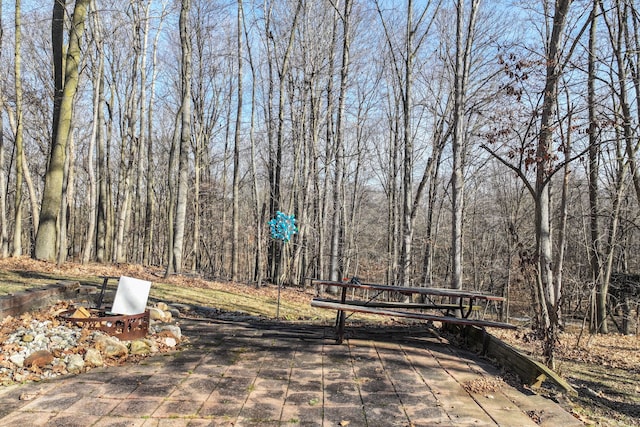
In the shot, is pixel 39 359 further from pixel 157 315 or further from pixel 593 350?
pixel 593 350

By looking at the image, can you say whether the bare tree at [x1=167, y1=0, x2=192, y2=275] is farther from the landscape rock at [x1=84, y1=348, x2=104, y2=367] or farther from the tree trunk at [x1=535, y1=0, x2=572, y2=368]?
the tree trunk at [x1=535, y1=0, x2=572, y2=368]

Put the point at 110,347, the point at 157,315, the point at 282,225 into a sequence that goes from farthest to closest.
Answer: the point at 282,225 < the point at 157,315 < the point at 110,347

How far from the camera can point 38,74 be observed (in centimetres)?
1847

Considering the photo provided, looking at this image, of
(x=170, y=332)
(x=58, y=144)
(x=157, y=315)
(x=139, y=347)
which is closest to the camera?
(x=139, y=347)

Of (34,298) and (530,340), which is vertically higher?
(34,298)

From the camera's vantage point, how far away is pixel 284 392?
138 inches

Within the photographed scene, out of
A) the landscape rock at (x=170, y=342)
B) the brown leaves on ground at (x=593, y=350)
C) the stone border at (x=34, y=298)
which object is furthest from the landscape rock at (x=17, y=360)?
the brown leaves on ground at (x=593, y=350)

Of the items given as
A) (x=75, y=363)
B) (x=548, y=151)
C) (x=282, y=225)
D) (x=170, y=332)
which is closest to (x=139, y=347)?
(x=170, y=332)

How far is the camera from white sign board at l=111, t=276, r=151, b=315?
4.73m

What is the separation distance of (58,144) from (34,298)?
7.08 metres

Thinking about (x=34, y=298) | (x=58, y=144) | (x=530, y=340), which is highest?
(x=58, y=144)

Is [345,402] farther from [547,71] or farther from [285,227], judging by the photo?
[285,227]

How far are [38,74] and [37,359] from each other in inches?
736

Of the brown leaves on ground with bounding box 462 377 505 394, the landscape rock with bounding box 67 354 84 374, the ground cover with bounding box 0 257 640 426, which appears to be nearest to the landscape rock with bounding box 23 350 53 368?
the landscape rock with bounding box 67 354 84 374
